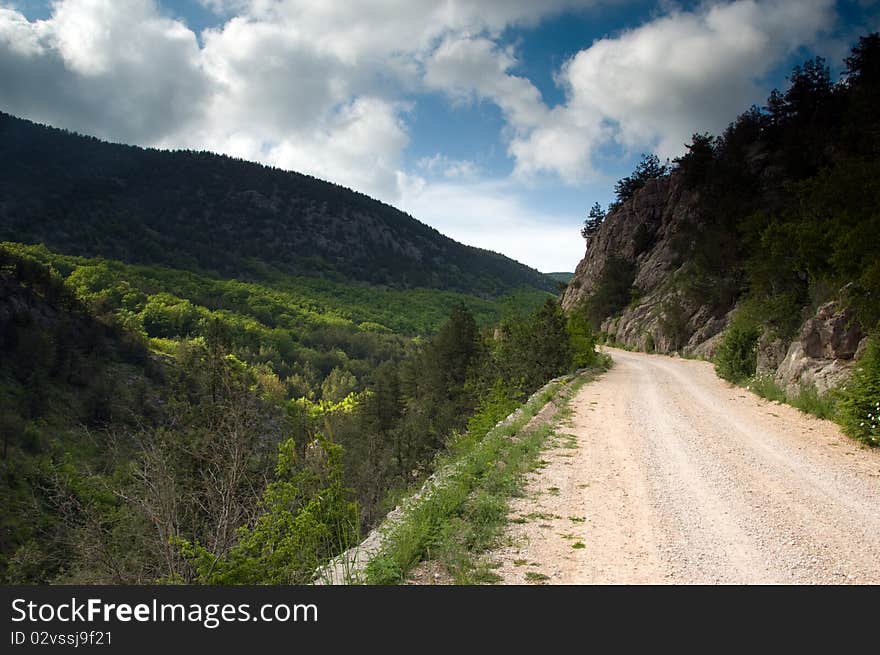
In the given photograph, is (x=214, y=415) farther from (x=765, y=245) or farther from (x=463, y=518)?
(x=765, y=245)

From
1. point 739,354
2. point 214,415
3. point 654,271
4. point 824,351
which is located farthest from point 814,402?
point 654,271

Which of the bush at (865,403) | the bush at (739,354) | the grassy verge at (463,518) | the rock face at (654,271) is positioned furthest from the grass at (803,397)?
the rock face at (654,271)

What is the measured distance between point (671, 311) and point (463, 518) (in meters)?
35.5

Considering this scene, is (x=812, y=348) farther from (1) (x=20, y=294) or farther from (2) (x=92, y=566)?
(1) (x=20, y=294)

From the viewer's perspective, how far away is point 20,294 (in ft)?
229

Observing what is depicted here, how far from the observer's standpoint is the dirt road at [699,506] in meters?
4.83

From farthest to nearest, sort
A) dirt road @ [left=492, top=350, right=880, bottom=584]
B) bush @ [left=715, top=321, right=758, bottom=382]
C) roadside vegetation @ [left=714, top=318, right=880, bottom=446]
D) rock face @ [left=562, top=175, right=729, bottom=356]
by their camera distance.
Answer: rock face @ [left=562, top=175, right=729, bottom=356], bush @ [left=715, top=321, right=758, bottom=382], roadside vegetation @ [left=714, top=318, right=880, bottom=446], dirt road @ [left=492, top=350, right=880, bottom=584]

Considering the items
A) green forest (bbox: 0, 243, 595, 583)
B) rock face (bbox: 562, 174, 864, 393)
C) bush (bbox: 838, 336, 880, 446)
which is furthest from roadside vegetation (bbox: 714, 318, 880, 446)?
green forest (bbox: 0, 243, 595, 583)

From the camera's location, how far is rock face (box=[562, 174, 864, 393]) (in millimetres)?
13352

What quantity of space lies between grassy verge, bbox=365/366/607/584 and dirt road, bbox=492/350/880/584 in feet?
0.91

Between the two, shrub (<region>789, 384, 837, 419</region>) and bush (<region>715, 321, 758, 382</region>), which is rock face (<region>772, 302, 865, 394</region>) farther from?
bush (<region>715, 321, 758, 382</region>)

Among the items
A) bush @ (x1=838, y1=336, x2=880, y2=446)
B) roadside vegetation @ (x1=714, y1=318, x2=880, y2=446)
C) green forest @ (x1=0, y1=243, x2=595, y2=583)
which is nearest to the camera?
green forest @ (x1=0, y1=243, x2=595, y2=583)

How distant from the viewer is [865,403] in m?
9.95

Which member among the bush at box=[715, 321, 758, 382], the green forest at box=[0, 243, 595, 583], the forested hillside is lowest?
the green forest at box=[0, 243, 595, 583]
